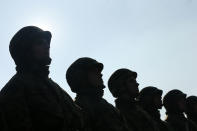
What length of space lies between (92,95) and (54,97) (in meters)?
2.64

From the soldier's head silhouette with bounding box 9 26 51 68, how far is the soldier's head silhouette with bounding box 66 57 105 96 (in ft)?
7.20

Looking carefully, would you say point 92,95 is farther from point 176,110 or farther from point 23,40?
point 176,110

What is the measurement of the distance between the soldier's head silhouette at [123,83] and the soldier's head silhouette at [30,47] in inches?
170

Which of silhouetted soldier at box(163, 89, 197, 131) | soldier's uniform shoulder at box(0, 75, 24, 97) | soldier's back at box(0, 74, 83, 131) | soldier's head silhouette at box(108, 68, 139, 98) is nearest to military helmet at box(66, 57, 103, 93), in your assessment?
soldier's head silhouette at box(108, 68, 139, 98)

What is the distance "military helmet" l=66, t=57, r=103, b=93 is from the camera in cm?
1073

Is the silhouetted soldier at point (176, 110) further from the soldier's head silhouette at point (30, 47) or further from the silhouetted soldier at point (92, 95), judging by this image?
the soldier's head silhouette at point (30, 47)

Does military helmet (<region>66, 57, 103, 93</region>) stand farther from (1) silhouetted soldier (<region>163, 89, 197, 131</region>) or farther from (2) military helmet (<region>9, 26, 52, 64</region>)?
(1) silhouetted soldier (<region>163, 89, 197, 131</region>)

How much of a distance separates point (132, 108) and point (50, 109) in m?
5.16

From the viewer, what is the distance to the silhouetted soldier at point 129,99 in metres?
12.1

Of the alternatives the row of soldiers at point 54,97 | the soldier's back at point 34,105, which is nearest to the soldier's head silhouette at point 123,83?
the row of soldiers at point 54,97

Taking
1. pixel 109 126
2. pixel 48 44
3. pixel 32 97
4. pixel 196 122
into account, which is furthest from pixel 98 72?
pixel 196 122

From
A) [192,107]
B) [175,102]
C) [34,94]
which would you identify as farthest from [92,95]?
[192,107]

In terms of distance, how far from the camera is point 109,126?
9.99 m

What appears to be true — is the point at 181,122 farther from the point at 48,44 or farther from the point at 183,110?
the point at 48,44
